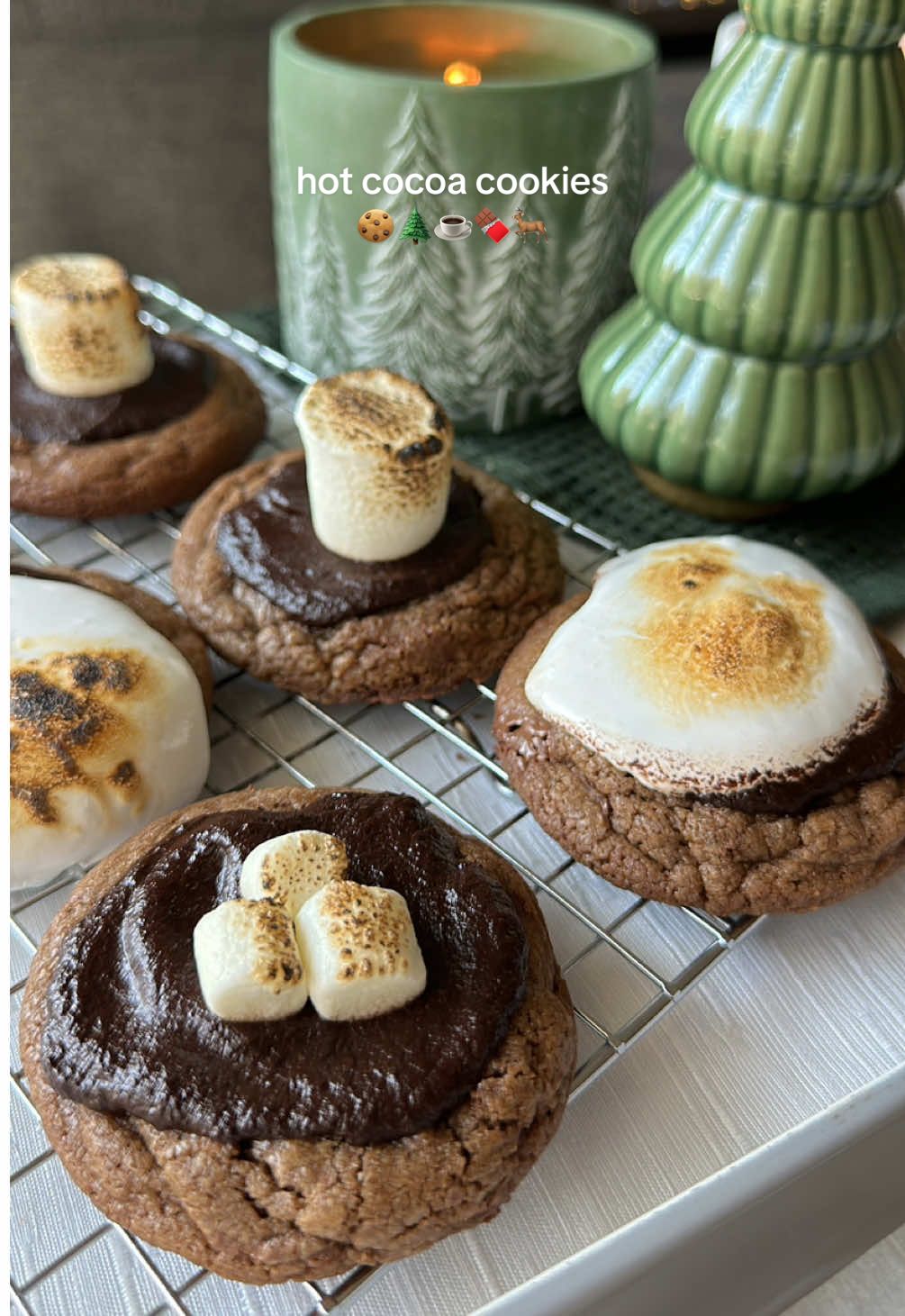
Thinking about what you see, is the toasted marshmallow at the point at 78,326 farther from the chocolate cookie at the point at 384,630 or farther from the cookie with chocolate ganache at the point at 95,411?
the chocolate cookie at the point at 384,630

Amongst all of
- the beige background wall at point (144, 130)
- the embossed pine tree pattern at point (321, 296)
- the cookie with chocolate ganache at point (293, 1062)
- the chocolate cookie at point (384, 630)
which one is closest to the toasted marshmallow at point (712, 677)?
the chocolate cookie at point (384, 630)

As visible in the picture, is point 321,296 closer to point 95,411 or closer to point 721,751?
point 95,411

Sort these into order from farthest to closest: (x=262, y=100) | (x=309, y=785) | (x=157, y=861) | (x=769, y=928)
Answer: (x=262, y=100) → (x=309, y=785) → (x=769, y=928) → (x=157, y=861)

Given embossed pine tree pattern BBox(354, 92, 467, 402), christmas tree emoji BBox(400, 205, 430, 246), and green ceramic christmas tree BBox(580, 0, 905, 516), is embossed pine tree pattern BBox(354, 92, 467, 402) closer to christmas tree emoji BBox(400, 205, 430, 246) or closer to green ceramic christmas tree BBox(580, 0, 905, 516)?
christmas tree emoji BBox(400, 205, 430, 246)

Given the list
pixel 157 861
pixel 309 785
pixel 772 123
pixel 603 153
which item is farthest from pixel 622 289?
pixel 157 861

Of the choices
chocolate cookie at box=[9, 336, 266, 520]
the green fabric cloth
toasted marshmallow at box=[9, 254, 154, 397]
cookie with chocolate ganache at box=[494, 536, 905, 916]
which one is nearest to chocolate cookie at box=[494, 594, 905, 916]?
cookie with chocolate ganache at box=[494, 536, 905, 916]

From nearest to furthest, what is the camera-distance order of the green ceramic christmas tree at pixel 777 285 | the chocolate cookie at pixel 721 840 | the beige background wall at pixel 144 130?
the chocolate cookie at pixel 721 840
the green ceramic christmas tree at pixel 777 285
the beige background wall at pixel 144 130

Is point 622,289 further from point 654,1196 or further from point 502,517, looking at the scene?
point 654,1196
